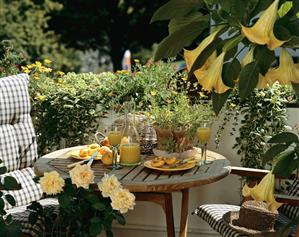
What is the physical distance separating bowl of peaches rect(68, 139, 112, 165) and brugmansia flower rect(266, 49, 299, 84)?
1.83m

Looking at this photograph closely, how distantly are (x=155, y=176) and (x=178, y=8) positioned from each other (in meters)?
1.66

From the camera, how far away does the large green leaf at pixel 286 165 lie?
0.73 metres

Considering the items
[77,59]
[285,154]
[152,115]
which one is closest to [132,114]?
[152,115]

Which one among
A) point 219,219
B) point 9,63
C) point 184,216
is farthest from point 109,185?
point 9,63

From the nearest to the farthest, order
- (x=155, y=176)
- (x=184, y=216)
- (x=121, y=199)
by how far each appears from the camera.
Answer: (x=121, y=199) → (x=155, y=176) → (x=184, y=216)

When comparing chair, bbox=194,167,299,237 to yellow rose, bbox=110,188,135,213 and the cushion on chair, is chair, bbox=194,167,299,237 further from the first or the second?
yellow rose, bbox=110,188,135,213

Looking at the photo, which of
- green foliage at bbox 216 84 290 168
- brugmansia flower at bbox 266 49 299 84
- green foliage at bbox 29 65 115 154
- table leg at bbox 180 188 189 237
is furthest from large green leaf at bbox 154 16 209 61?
green foliage at bbox 29 65 115 154

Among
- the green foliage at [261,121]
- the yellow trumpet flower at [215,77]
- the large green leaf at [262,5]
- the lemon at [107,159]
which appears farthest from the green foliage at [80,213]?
the large green leaf at [262,5]

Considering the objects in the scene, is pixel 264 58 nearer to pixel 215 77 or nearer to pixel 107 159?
pixel 215 77

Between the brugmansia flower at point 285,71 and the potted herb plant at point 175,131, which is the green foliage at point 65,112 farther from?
the brugmansia flower at point 285,71

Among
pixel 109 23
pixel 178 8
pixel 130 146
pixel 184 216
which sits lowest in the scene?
pixel 184 216

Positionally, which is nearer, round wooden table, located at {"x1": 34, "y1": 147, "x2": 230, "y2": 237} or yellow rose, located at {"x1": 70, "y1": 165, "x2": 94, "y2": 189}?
yellow rose, located at {"x1": 70, "y1": 165, "x2": 94, "y2": 189}

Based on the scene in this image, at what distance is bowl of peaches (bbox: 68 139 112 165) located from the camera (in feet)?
8.14

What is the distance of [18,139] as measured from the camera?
2.93 metres
